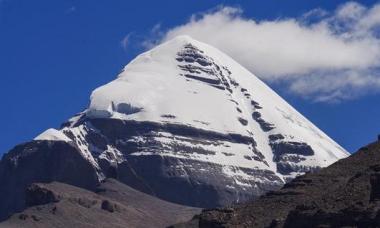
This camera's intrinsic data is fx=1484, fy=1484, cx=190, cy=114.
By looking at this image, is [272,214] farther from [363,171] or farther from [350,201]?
[350,201]

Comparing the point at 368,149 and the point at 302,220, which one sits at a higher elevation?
the point at 368,149

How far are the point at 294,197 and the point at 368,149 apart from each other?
35.8ft

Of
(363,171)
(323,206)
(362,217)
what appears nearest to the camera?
(362,217)

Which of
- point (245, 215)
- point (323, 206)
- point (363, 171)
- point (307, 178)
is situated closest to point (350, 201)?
point (323, 206)

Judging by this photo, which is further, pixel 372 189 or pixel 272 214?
pixel 272 214

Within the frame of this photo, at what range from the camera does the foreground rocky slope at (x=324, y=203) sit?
14312 cm

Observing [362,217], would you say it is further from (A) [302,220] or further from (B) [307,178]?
(B) [307,178]

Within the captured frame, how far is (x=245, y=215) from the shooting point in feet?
567

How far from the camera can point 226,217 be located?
163875mm

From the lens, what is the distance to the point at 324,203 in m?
151

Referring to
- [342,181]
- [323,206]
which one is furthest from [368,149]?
[323,206]

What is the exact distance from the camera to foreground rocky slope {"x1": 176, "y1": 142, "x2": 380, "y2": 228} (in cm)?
14312

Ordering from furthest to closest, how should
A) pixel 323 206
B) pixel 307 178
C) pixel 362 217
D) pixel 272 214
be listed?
pixel 307 178, pixel 272 214, pixel 323 206, pixel 362 217

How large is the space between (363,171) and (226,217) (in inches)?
626
